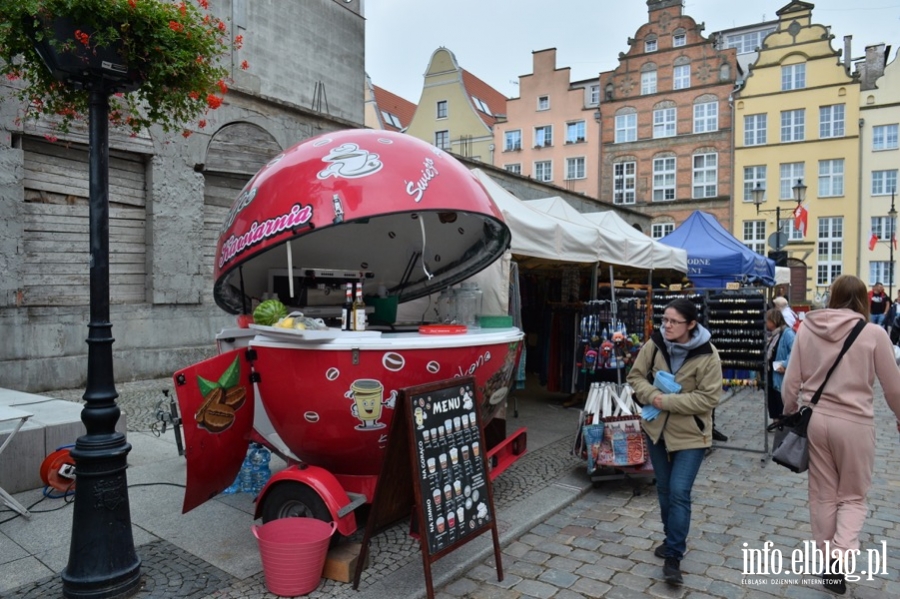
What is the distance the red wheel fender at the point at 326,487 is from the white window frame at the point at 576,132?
41.9 meters

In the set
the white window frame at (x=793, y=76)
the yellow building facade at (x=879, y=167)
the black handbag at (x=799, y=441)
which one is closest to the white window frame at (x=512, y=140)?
the white window frame at (x=793, y=76)

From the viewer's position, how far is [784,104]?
37938mm

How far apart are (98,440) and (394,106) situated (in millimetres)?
44964

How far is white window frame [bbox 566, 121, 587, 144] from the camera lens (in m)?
42.8

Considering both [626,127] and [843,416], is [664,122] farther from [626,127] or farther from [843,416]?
[843,416]

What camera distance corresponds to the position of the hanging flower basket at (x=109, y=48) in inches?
129

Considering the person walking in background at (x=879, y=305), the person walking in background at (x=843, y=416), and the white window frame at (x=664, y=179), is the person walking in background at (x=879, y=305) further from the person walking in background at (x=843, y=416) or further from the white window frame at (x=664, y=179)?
the white window frame at (x=664, y=179)

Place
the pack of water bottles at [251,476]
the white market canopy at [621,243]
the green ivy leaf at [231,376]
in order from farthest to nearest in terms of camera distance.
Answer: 1. the white market canopy at [621,243]
2. the pack of water bottles at [251,476]
3. the green ivy leaf at [231,376]

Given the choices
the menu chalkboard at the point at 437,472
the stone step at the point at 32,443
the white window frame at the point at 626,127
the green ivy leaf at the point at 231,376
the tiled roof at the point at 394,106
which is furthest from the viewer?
the tiled roof at the point at 394,106

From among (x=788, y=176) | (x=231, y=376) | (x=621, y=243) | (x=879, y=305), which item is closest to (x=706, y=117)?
(x=788, y=176)

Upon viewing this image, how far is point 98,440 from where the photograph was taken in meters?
3.39

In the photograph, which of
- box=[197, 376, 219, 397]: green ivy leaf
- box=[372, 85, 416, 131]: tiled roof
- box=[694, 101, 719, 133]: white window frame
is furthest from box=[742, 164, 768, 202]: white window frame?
box=[197, 376, 219, 397]: green ivy leaf

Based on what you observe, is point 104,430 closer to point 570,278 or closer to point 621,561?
point 621,561

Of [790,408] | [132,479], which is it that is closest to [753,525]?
[790,408]
